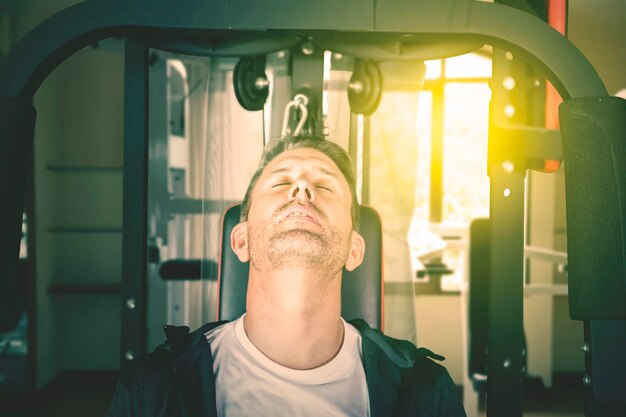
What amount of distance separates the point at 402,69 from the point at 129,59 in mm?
748

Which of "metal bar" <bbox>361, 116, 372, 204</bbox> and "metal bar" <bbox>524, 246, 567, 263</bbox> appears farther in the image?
"metal bar" <bbox>524, 246, 567, 263</bbox>

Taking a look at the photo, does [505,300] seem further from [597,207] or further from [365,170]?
[365,170]

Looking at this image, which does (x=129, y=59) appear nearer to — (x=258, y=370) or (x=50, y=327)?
(x=258, y=370)

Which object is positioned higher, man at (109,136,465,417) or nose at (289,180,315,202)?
nose at (289,180,315,202)

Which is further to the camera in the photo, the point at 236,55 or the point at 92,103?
the point at 92,103

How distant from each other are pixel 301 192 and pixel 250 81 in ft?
0.90

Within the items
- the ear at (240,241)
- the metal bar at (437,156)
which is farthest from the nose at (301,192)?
the metal bar at (437,156)

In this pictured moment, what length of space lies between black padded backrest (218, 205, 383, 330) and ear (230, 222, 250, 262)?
0.07 feet

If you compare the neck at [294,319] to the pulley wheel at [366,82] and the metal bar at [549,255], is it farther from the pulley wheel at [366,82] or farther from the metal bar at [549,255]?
the metal bar at [549,255]

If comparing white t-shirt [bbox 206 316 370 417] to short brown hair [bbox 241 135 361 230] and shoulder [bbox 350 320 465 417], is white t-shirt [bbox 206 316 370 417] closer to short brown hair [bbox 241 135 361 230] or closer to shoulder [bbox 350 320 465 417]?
shoulder [bbox 350 320 465 417]

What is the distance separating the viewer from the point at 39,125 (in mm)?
2318

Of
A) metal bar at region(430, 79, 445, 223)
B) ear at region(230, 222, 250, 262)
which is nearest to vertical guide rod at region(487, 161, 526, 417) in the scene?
ear at region(230, 222, 250, 262)

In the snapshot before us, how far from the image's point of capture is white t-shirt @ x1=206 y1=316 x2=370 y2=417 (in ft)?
2.63

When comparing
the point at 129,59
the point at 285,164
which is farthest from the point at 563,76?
the point at 129,59
